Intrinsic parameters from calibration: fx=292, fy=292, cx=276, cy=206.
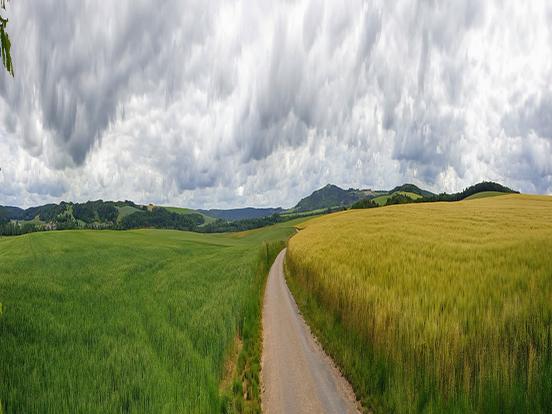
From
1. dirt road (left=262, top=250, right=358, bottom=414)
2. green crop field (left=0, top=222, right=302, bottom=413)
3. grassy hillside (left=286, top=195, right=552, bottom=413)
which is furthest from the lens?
dirt road (left=262, top=250, right=358, bottom=414)

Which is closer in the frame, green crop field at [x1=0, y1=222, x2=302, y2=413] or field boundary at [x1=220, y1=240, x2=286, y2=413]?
green crop field at [x1=0, y1=222, x2=302, y2=413]

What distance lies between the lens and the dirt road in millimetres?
8141

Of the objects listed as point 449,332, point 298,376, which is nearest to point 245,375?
point 298,376

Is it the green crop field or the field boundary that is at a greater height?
the green crop field

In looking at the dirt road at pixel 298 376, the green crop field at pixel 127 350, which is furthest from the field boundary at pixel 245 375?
the dirt road at pixel 298 376

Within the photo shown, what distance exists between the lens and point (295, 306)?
18.1 meters

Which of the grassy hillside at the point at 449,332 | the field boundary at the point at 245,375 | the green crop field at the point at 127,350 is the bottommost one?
the field boundary at the point at 245,375

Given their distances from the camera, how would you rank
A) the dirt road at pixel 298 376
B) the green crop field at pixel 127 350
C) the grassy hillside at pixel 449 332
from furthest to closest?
1. the dirt road at pixel 298 376
2. the green crop field at pixel 127 350
3. the grassy hillside at pixel 449 332

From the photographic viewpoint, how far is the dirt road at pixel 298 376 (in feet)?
26.7

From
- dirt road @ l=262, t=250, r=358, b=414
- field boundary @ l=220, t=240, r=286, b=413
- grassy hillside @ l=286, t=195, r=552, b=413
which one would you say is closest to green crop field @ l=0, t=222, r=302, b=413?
field boundary @ l=220, t=240, r=286, b=413

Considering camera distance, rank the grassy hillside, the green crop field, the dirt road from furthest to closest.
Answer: the dirt road < the green crop field < the grassy hillside

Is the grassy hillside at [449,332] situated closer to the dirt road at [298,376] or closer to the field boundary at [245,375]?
the dirt road at [298,376]

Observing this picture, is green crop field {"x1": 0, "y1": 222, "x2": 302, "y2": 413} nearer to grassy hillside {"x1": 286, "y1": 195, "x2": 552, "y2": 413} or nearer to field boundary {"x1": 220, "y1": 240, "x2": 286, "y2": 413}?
field boundary {"x1": 220, "y1": 240, "x2": 286, "y2": 413}

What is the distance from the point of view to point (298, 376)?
962 cm
